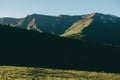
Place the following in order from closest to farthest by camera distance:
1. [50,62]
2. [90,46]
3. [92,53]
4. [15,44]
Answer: [50,62]
[15,44]
[92,53]
[90,46]

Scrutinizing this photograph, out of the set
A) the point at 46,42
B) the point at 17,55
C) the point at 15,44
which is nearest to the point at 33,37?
the point at 46,42

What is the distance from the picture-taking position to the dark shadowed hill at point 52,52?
84.5m

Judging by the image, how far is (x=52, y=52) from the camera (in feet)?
317

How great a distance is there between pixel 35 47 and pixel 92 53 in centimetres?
2169

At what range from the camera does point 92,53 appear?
10469 centimetres

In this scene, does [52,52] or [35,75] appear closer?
[35,75]

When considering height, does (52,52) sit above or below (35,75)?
above

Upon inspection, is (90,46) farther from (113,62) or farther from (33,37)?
(33,37)

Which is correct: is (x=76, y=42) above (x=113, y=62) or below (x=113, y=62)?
above

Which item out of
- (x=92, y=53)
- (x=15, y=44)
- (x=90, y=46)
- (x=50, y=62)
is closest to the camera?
(x=50, y=62)

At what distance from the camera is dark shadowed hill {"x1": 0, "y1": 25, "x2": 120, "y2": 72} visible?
277 feet

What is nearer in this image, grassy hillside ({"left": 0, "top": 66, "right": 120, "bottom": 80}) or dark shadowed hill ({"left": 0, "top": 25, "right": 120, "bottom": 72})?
grassy hillside ({"left": 0, "top": 66, "right": 120, "bottom": 80})

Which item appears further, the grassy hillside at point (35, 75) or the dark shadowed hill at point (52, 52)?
the dark shadowed hill at point (52, 52)

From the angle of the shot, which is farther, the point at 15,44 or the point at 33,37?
the point at 33,37
